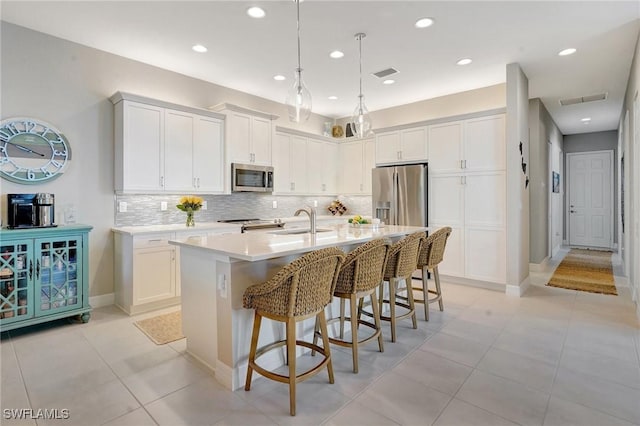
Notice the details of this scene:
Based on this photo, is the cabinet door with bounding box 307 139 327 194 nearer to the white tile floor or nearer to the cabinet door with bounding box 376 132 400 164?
the cabinet door with bounding box 376 132 400 164

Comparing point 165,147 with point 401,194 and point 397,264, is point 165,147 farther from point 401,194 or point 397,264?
point 401,194

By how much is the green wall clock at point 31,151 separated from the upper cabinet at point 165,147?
1.77ft

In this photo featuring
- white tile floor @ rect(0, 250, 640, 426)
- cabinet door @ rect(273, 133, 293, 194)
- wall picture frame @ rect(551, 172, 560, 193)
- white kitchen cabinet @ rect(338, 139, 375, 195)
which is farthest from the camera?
wall picture frame @ rect(551, 172, 560, 193)

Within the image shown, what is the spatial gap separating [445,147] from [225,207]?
11.1 ft

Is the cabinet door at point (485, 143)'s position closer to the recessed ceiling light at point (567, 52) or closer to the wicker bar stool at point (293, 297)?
the recessed ceiling light at point (567, 52)

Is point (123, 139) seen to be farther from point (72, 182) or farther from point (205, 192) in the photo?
point (205, 192)

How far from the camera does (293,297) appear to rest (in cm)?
193

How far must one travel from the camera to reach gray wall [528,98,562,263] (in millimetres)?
5602

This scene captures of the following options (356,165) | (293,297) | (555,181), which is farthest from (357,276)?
(555,181)

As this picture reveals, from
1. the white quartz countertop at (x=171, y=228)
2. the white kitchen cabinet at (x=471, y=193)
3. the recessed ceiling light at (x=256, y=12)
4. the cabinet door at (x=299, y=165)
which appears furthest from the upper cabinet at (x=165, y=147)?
the white kitchen cabinet at (x=471, y=193)

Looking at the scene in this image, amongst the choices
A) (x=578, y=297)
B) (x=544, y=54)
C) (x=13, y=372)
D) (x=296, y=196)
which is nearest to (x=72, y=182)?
(x=13, y=372)

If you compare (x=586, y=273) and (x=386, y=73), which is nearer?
(x=386, y=73)

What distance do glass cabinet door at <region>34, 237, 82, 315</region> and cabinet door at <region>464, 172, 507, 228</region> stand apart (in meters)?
4.73

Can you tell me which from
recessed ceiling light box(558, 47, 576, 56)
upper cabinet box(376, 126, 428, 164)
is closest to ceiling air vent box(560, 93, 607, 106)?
recessed ceiling light box(558, 47, 576, 56)
